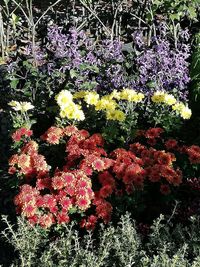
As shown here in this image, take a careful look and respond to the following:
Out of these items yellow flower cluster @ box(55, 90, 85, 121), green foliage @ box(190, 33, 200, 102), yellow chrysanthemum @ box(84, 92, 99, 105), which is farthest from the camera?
green foliage @ box(190, 33, 200, 102)

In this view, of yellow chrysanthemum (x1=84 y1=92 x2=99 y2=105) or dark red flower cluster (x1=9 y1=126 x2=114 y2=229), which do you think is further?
yellow chrysanthemum (x1=84 y1=92 x2=99 y2=105)

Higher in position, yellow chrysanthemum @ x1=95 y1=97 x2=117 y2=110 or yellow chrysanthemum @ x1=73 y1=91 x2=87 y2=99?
yellow chrysanthemum @ x1=95 y1=97 x2=117 y2=110

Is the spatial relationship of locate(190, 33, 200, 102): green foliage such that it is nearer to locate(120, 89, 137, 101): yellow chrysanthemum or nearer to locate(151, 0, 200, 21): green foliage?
locate(151, 0, 200, 21): green foliage

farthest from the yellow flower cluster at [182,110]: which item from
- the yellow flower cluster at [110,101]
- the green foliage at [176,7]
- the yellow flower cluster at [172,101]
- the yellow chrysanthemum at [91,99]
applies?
the green foliage at [176,7]

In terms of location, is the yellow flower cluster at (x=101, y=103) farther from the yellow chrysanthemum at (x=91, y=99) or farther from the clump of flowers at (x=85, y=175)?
the clump of flowers at (x=85, y=175)

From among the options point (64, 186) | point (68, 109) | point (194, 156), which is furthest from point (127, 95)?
point (64, 186)

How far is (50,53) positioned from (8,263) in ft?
9.13

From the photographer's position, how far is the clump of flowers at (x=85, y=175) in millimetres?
3602

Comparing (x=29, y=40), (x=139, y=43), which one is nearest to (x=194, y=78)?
(x=139, y=43)

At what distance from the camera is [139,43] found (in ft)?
17.8

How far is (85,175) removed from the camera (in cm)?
370

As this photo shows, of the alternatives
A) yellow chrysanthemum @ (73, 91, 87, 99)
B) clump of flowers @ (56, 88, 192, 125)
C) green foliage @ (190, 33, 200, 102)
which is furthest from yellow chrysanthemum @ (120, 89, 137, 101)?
green foliage @ (190, 33, 200, 102)

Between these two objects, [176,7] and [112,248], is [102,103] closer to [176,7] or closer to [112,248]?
[112,248]

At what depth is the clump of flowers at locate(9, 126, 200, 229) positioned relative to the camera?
3.60 metres
